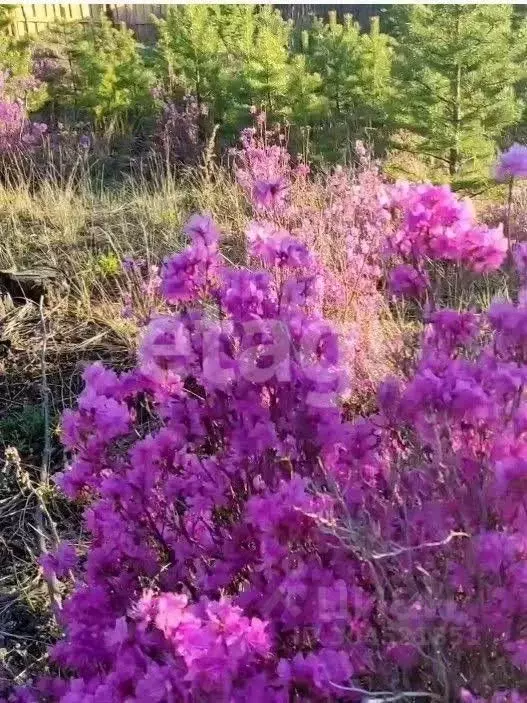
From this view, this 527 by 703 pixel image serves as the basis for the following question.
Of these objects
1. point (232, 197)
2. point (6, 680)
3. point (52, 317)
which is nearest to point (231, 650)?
point (6, 680)

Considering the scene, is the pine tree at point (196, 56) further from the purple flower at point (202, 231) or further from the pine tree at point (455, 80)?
the purple flower at point (202, 231)

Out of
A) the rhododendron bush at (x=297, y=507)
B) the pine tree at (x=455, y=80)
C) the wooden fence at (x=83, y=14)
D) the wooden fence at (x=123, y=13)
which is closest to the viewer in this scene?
the rhododendron bush at (x=297, y=507)

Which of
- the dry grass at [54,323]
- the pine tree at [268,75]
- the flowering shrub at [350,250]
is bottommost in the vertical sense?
the dry grass at [54,323]

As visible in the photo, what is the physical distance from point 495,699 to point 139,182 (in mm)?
6731

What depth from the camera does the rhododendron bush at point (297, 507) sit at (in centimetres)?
127

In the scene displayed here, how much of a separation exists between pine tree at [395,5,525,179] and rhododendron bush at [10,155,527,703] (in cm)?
450

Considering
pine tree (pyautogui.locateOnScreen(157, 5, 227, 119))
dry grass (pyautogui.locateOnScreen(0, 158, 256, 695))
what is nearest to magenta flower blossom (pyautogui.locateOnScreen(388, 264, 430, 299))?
dry grass (pyautogui.locateOnScreen(0, 158, 256, 695))

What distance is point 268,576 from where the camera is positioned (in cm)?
141

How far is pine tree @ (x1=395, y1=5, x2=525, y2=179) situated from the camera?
5988 mm

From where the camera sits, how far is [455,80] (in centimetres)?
612

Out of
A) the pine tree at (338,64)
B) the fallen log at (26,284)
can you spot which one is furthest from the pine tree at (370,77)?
the fallen log at (26,284)

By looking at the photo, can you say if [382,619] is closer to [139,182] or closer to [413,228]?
[413,228]

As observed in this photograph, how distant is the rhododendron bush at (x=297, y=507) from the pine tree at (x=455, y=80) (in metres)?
4.50

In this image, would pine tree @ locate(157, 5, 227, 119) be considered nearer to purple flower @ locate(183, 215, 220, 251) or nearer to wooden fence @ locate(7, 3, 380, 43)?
wooden fence @ locate(7, 3, 380, 43)
